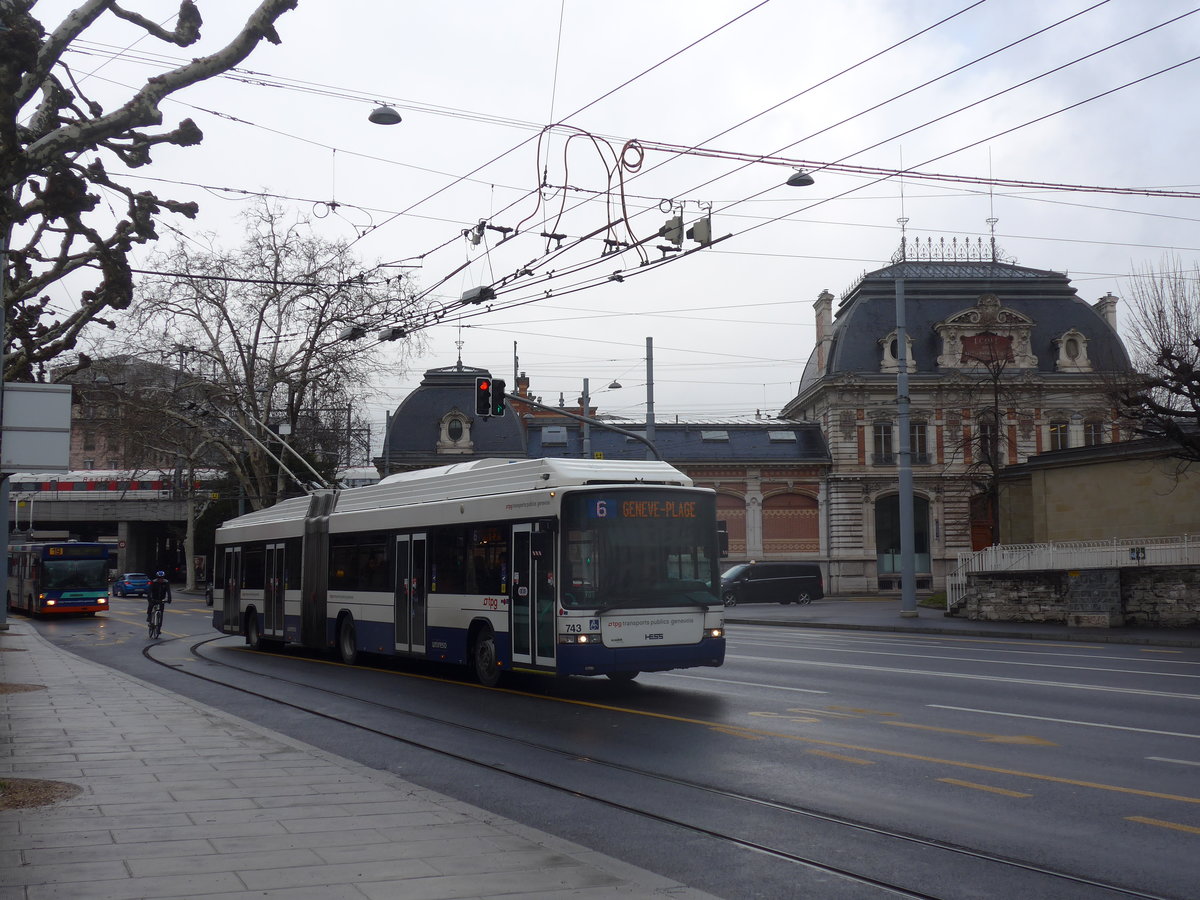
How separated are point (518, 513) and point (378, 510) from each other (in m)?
5.49

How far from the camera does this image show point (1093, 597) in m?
29.2

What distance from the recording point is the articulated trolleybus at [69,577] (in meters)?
45.0

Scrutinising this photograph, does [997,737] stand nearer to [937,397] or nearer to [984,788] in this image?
[984,788]

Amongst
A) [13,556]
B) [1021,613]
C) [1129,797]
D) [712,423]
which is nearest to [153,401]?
[13,556]

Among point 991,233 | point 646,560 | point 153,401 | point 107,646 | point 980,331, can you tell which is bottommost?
point 107,646

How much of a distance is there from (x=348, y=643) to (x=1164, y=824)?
16726 mm

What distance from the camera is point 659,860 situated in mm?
7188

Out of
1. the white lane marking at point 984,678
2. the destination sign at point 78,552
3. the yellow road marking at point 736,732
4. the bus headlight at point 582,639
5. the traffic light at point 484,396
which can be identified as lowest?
the white lane marking at point 984,678

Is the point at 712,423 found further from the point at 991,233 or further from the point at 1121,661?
the point at 1121,661

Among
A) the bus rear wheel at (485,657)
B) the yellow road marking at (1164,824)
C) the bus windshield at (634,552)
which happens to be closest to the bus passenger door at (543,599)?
the bus windshield at (634,552)

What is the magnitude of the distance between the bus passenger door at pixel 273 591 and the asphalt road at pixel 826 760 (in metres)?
5.28

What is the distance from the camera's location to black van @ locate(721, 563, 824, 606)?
4994 cm

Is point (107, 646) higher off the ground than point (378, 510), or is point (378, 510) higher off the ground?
point (378, 510)

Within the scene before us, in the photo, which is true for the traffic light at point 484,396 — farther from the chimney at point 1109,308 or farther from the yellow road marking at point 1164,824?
the chimney at point 1109,308
